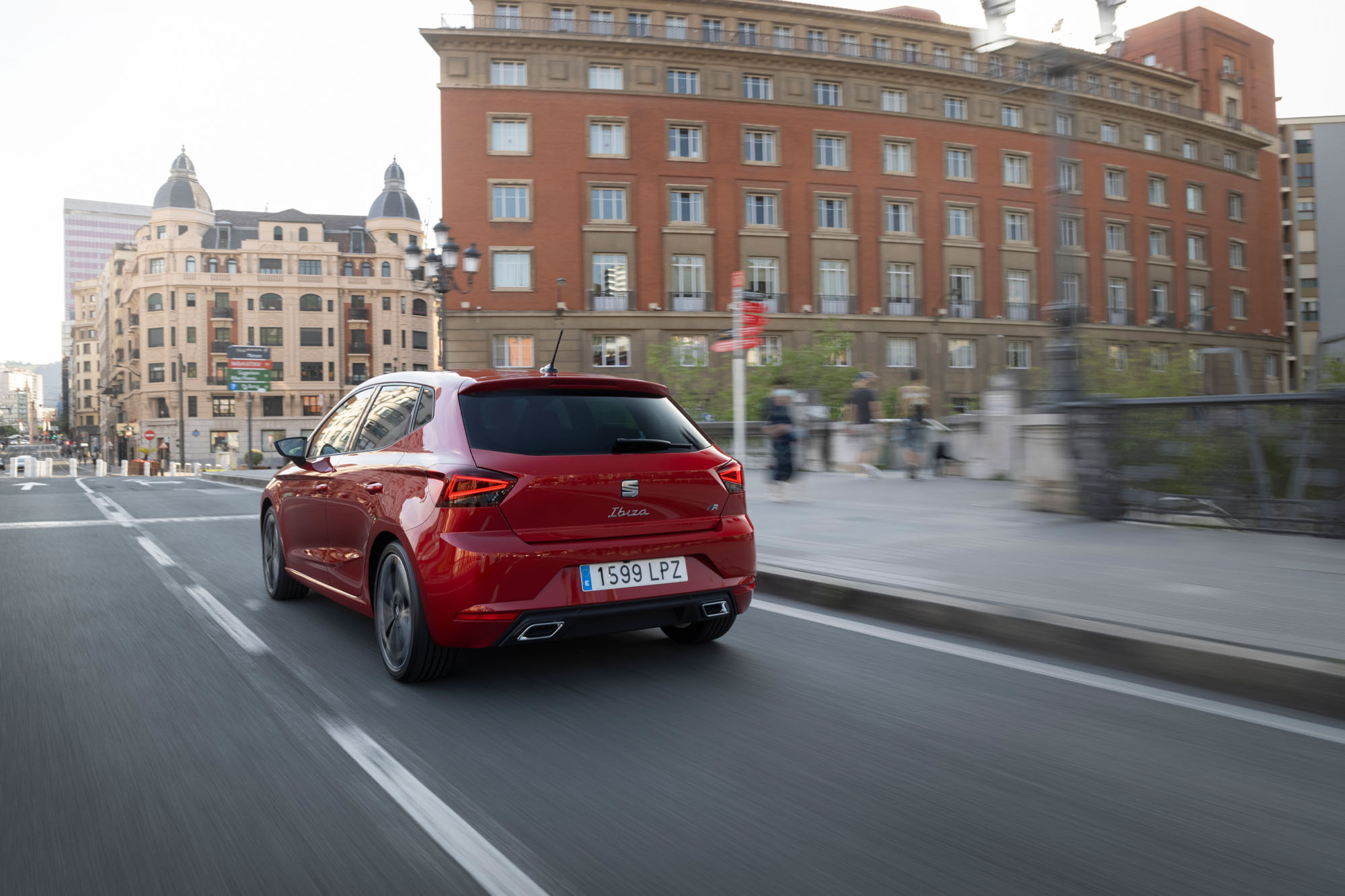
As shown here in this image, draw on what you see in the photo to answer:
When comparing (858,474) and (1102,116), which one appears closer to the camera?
(858,474)

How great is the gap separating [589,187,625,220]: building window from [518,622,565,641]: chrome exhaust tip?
37.1m

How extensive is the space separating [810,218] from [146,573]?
37.5 meters

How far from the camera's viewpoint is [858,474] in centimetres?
1831

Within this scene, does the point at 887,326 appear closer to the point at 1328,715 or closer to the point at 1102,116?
the point at 1102,116

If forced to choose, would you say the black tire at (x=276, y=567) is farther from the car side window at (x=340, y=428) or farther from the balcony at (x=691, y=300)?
the balcony at (x=691, y=300)

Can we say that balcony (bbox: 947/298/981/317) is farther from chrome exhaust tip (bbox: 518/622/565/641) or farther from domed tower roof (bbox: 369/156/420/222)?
domed tower roof (bbox: 369/156/420/222)

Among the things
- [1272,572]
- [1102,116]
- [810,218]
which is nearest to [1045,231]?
[1102,116]

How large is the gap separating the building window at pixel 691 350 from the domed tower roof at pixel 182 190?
6294 cm

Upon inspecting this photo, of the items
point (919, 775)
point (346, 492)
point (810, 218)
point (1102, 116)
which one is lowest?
point (919, 775)

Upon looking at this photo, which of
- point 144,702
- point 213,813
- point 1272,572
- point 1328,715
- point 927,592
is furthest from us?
point 1272,572

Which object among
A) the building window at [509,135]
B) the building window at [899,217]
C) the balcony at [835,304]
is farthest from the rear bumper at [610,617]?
the building window at [899,217]

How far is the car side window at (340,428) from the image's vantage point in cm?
550

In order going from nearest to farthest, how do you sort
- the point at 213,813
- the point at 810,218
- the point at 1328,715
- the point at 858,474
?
the point at 213,813 → the point at 1328,715 → the point at 858,474 → the point at 810,218

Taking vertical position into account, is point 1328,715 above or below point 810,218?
below
